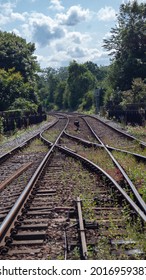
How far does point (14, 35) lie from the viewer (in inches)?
2127

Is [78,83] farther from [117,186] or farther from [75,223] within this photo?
[75,223]

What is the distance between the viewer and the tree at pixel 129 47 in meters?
45.6

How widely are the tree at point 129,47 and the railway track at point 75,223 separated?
121ft

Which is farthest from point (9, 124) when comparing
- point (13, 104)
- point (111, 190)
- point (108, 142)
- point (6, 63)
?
point (111, 190)

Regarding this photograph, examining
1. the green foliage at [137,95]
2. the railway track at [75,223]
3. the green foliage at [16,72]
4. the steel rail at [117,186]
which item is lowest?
the railway track at [75,223]

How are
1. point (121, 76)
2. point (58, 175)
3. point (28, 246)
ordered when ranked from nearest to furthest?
point (28, 246), point (58, 175), point (121, 76)

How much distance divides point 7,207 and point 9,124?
75.0ft

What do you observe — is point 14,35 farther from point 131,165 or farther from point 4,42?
point 131,165

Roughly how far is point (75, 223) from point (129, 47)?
140 ft

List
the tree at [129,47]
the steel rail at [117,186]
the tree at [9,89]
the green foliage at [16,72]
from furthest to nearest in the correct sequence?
1. the tree at [129,47]
2. the green foliage at [16,72]
3. the tree at [9,89]
4. the steel rail at [117,186]

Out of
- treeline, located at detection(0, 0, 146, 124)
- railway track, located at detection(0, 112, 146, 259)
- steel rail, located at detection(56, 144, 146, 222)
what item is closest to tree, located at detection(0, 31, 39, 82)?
treeline, located at detection(0, 0, 146, 124)

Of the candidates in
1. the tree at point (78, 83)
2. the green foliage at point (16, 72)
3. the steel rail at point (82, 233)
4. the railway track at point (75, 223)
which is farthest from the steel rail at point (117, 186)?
the tree at point (78, 83)

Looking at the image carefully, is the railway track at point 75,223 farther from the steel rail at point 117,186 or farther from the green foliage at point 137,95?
the green foliage at point 137,95

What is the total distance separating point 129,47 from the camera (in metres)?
47.4
